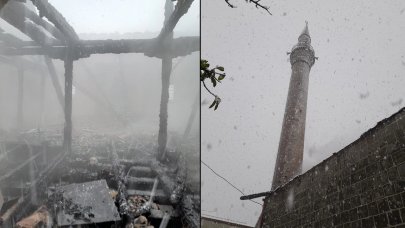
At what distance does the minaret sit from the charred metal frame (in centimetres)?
1380

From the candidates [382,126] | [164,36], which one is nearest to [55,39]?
[164,36]

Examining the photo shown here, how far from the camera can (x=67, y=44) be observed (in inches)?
71.9

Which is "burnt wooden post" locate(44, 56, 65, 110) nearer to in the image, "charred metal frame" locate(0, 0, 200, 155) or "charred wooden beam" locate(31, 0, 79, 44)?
"charred metal frame" locate(0, 0, 200, 155)

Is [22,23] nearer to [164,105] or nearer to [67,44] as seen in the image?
[67,44]

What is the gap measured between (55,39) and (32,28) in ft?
0.41

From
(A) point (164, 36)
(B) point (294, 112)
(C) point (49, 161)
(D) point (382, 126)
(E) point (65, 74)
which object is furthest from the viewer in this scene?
(B) point (294, 112)

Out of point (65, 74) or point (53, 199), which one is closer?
point (53, 199)

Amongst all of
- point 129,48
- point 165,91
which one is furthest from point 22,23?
point 165,91

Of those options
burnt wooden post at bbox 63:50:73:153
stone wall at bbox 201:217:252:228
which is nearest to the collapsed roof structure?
burnt wooden post at bbox 63:50:73:153

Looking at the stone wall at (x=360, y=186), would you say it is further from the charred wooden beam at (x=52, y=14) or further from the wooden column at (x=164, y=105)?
the charred wooden beam at (x=52, y=14)

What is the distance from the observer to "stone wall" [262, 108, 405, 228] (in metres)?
6.09

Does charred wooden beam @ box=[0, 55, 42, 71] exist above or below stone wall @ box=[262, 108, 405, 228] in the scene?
above

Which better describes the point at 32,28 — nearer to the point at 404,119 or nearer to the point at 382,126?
the point at 404,119

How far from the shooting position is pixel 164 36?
2.05m
